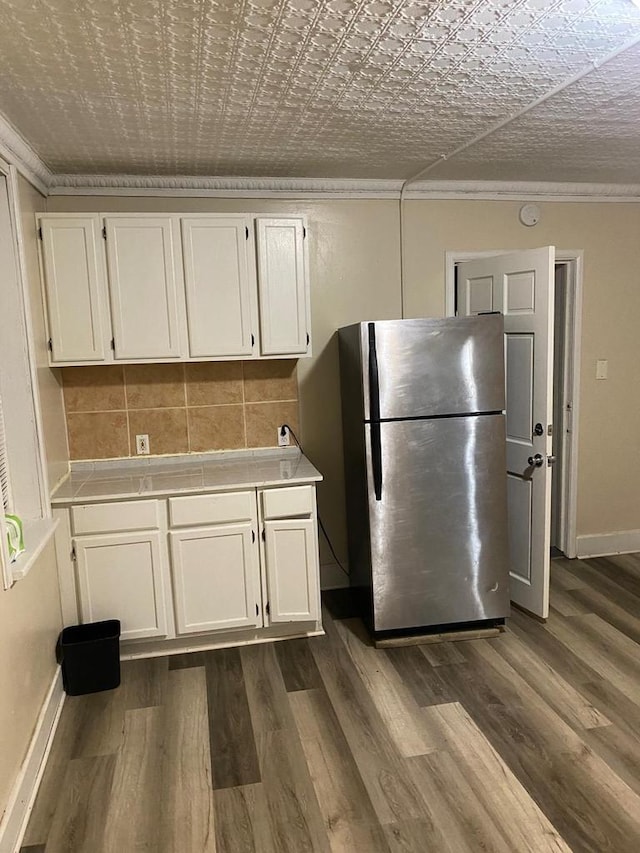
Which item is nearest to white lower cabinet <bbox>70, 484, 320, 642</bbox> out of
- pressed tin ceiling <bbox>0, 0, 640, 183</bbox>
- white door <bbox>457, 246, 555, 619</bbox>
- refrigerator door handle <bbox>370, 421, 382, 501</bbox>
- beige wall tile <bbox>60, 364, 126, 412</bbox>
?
refrigerator door handle <bbox>370, 421, 382, 501</bbox>

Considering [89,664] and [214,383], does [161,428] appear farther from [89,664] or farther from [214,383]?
[89,664]

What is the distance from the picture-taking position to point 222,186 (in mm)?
3314

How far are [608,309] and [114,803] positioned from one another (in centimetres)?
373

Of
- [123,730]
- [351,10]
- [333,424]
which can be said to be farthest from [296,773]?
[351,10]

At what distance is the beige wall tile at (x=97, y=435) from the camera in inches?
131

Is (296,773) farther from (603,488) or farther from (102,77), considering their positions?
(603,488)

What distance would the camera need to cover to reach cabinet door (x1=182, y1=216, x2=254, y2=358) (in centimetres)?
306

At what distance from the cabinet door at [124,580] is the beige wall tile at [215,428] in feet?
2.35

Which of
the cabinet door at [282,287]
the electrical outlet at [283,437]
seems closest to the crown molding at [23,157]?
the cabinet door at [282,287]

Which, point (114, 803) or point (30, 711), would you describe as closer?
point (114, 803)

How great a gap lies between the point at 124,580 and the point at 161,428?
0.88 metres

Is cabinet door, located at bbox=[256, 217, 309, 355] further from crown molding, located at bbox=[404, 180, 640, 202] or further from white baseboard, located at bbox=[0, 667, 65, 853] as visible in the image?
white baseboard, located at bbox=[0, 667, 65, 853]

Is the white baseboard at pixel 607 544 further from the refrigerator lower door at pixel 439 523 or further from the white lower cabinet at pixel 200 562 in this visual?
the white lower cabinet at pixel 200 562

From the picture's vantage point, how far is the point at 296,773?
220 cm
